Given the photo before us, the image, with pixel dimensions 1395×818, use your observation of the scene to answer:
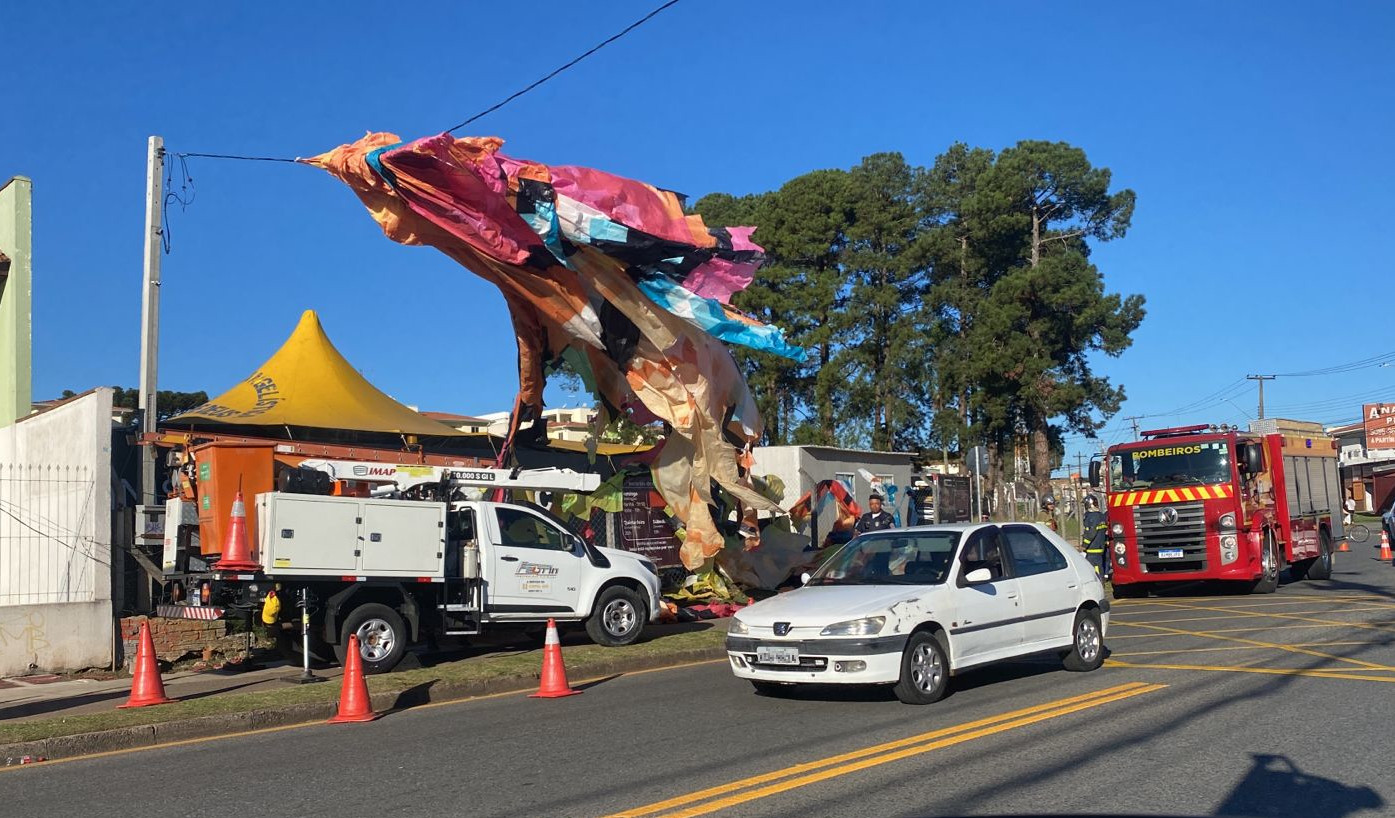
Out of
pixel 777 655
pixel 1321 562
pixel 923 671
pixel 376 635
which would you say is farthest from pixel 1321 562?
pixel 376 635

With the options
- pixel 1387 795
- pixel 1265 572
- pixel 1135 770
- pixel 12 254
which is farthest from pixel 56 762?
pixel 1265 572

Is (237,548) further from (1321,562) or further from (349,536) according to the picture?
(1321,562)

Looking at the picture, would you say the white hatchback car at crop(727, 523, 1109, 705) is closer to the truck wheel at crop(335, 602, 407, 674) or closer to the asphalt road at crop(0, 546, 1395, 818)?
the asphalt road at crop(0, 546, 1395, 818)

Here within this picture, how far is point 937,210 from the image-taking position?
147 feet

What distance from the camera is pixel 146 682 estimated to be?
1052 cm

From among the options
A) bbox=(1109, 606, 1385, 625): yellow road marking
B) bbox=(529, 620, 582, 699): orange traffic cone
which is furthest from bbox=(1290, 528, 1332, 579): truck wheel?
bbox=(529, 620, 582, 699): orange traffic cone

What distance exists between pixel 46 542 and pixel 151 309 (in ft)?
10.5

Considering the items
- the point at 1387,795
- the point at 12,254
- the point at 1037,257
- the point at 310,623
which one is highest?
the point at 1037,257

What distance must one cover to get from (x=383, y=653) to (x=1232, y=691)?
8.10 m

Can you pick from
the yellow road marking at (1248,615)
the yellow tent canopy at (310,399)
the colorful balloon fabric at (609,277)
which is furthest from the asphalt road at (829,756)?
the yellow tent canopy at (310,399)

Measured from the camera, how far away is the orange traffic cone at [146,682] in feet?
34.3

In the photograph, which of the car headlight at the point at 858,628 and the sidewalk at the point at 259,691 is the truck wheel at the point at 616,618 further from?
the car headlight at the point at 858,628

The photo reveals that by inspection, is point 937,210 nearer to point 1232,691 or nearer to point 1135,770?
point 1232,691

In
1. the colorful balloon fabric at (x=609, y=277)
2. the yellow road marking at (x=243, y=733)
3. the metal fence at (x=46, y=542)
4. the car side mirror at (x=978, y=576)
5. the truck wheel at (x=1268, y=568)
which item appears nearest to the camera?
the yellow road marking at (x=243, y=733)
